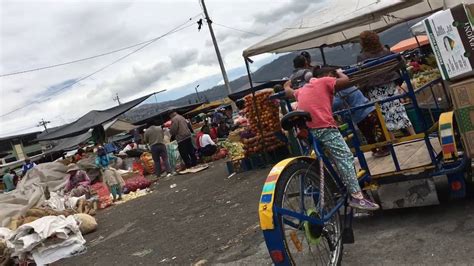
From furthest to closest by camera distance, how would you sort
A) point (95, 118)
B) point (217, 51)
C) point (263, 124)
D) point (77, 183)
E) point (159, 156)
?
1. point (217, 51)
2. point (95, 118)
3. point (159, 156)
4. point (77, 183)
5. point (263, 124)

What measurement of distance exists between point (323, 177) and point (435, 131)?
1.85 meters

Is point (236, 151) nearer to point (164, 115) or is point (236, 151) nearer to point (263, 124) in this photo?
point (263, 124)

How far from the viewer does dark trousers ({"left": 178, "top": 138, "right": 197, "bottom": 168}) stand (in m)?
15.1

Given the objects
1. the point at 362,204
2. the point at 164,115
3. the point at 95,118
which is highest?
the point at 95,118

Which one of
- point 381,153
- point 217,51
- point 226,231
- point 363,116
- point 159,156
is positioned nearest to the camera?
point 363,116

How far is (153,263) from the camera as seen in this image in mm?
5758

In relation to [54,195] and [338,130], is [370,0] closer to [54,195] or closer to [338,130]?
[338,130]

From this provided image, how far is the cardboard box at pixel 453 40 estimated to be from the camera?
3896 mm

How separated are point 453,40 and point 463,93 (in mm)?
498

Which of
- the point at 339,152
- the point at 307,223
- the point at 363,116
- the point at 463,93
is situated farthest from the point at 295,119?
the point at 363,116

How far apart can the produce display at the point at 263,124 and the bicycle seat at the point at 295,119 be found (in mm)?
6366

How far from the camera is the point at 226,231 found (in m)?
6.23

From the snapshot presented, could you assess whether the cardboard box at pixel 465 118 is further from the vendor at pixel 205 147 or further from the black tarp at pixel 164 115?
the black tarp at pixel 164 115

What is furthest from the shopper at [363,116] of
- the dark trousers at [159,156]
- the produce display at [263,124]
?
the dark trousers at [159,156]
